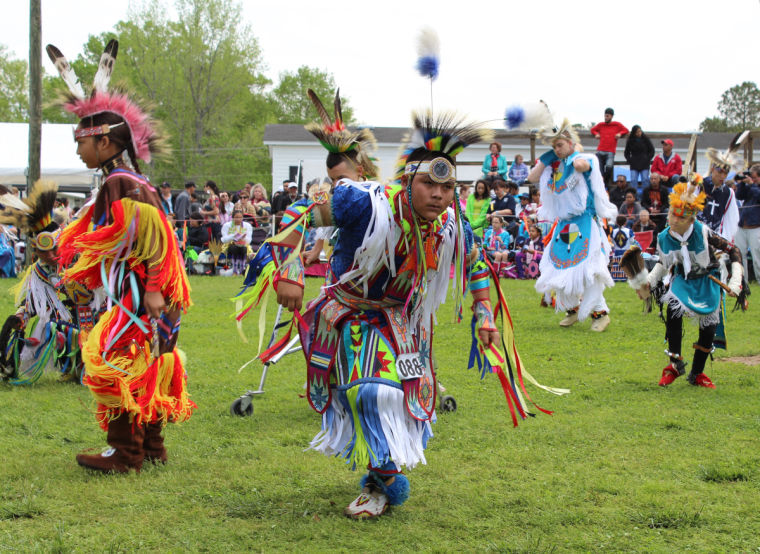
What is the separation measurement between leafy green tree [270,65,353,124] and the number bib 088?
47.6 meters

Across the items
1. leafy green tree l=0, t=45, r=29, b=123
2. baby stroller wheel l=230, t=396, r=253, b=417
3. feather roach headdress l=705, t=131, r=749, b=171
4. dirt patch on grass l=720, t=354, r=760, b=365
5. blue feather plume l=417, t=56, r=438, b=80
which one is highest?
leafy green tree l=0, t=45, r=29, b=123

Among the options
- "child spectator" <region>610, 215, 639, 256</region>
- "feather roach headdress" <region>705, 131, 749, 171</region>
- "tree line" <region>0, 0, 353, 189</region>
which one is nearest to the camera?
"feather roach headdress" <region>705, 131, 749, 171</region>

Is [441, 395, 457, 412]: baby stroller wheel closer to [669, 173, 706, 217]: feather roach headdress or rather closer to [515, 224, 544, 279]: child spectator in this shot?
[669, 173, 706, 217]: feather roach headdress

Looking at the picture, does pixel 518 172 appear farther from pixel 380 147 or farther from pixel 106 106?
pixel 106 106

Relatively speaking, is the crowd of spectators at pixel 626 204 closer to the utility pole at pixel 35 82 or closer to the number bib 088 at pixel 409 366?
the number bib 088 at pixel 409 366

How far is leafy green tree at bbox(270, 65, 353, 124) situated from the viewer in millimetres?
50531

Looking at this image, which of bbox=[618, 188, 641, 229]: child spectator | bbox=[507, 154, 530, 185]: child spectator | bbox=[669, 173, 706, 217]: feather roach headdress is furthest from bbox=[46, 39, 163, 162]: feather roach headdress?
bbox=[507, 154, 530, 185]: child spectator

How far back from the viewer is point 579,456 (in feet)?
15.0

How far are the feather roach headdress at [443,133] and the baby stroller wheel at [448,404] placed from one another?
94.1 inches

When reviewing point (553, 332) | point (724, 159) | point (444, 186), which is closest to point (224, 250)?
point (553, 332)

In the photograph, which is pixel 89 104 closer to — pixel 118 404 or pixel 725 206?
pixel 118 404

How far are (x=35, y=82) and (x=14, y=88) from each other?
129 feet

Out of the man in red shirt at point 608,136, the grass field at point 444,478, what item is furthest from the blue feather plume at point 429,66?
the man in red shirt at point 608,136

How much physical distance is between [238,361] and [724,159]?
16.2ft
